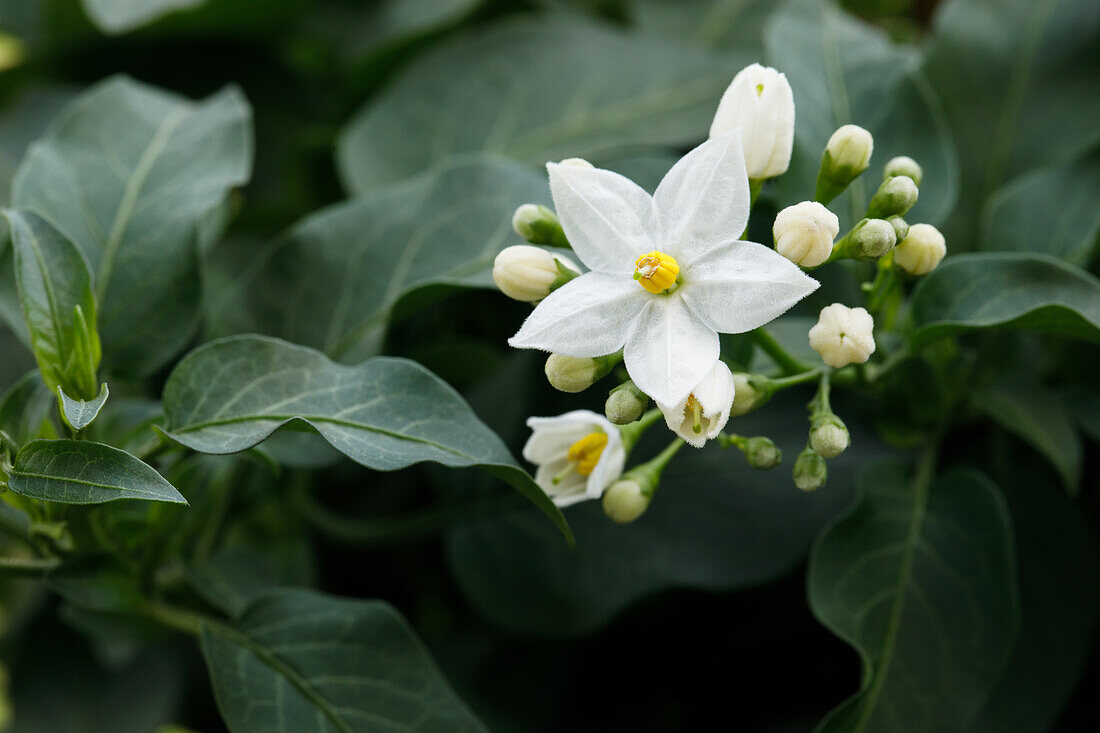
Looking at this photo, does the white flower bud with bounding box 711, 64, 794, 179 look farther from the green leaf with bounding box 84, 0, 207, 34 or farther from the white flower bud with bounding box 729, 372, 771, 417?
the green leaf with bounding box 84, 0, 207, 34

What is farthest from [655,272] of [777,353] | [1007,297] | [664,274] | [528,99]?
[528,99]

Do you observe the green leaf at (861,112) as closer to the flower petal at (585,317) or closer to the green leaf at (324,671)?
the flower petal at (585,317)

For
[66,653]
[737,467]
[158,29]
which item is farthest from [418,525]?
[158,29]

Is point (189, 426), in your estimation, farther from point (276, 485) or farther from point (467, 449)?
point (276, 485)

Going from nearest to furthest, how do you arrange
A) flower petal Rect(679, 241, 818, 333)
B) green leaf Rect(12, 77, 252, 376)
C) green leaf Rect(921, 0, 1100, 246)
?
1. flower petal Rect(679, 241, 818, 333)
2. green leaf Rect(12, 77, 252, 376)
3. green leaf Rect(921, 0, 1100, 246)

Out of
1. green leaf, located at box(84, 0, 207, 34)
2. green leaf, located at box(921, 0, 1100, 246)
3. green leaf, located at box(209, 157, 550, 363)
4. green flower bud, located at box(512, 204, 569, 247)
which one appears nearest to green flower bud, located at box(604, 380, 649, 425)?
green flower bud, located at box(512, 204, 569, 247)

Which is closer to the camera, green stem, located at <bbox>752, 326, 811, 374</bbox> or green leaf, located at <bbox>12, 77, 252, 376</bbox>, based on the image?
green stem, located at <bbox>752, 326, 811, 374</bbox>

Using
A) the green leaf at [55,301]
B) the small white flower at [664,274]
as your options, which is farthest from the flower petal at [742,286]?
the green leaf at [55,301]
